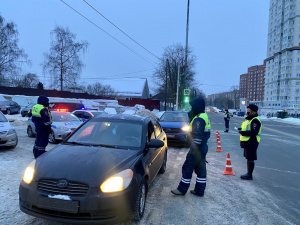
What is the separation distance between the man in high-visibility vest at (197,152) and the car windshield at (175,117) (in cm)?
612

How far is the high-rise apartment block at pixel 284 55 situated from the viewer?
7744cm

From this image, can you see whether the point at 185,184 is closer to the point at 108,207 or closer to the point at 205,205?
the point at 205,205

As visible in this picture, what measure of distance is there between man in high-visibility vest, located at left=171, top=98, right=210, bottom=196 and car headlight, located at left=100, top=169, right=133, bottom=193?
5.52ft

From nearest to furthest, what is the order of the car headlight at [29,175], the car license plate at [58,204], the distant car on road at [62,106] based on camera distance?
the car license plate at [58,204] → the car headlight at [29,175] → the distant car on road at [62,106]

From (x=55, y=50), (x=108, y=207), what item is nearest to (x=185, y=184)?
(x=108, y=207)

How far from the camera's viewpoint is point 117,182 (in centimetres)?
310

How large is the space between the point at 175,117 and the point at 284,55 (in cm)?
8477

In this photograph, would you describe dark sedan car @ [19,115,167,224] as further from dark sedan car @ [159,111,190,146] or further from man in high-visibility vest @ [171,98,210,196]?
dark sedan car @ [159,111,190,146]

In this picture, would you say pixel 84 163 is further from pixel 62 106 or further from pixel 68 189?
pixel 62 106

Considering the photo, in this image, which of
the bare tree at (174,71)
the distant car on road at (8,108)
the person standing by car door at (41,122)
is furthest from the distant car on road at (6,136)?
the bare tree at (174,71)

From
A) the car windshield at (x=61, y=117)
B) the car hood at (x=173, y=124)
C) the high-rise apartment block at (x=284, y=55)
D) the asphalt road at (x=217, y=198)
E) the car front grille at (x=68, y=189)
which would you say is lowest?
the asphalt road at (x=217, y=198)

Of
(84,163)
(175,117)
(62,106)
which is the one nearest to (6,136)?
(84,163)

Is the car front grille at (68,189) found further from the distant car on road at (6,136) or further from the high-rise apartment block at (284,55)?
the high-rise apartment block at (284,55)

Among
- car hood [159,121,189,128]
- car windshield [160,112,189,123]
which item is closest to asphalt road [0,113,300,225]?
car hood [159,121,189,128]
